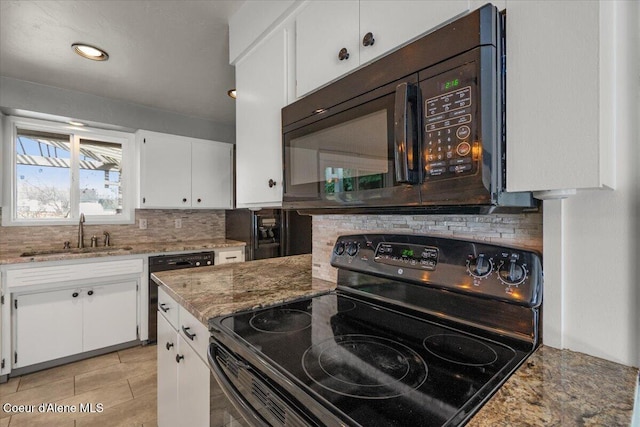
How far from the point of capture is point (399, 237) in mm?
1087

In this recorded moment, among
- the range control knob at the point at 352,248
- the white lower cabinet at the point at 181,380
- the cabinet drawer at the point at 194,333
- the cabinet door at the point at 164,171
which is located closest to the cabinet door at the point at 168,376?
the white lower cabinet at the point at 181,380

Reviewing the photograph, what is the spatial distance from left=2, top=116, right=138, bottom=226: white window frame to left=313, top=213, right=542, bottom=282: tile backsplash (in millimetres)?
2718

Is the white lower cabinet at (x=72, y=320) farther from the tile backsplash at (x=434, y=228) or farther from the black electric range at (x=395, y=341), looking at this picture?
the black electric range at (x=395, y=341)

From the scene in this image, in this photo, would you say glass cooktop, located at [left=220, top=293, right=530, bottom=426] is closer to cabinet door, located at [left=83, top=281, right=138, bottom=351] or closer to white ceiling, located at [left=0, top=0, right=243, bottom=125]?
white ceiling, located at [left=0, top=0, right=243, bottom=125]

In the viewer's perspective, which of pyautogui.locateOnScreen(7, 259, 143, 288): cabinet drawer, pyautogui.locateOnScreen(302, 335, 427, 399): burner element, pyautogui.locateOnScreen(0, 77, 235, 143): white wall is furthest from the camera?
pyautogui.locateOnScreen(0, 77, 235, 143): white wall

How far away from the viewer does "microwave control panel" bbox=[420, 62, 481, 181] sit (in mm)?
606

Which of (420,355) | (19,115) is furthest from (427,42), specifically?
(19,115)

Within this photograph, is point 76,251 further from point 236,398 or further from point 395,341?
point 395,341

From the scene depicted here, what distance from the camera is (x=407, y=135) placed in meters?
0.68

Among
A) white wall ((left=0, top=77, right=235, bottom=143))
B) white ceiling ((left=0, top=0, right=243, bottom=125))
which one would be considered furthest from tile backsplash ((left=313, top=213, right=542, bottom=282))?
white wall ((left=0, top=77, right=235, bottom=143))

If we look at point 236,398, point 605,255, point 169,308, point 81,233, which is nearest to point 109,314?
point 81,233

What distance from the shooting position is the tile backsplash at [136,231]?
9.02 ft

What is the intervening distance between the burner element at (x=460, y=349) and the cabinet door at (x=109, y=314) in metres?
2.98

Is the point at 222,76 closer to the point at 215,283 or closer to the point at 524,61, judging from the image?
the point at 215,283
